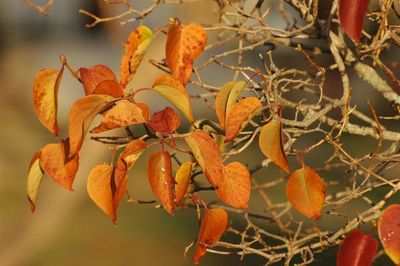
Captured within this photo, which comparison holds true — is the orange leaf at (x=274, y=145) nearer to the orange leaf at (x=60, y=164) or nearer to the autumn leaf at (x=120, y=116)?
the autumn leaf at (x=120, y=116)

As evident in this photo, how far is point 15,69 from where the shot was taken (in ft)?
24.3

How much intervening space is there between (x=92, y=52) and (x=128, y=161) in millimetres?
17420

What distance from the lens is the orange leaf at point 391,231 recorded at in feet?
6.25

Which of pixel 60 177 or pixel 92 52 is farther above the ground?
pixel 60 177

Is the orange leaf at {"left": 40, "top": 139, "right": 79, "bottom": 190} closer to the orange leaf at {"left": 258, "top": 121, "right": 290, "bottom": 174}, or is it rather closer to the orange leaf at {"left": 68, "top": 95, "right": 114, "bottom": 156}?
the orange leaf at {"left": 68, "top": 95, "right": 114, "bottom": 156}

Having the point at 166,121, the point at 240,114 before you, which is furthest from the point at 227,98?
the point at 166,121

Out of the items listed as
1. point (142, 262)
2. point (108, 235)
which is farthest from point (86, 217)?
point (142, 262)

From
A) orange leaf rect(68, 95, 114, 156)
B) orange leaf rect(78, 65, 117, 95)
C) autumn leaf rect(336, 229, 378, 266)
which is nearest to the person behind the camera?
orange leaf rect(68, 95, 114, 156)

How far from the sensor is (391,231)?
6.27 ft

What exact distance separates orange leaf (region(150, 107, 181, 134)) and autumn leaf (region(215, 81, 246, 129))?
0.38ft

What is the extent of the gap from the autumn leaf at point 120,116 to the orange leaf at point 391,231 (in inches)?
25.3

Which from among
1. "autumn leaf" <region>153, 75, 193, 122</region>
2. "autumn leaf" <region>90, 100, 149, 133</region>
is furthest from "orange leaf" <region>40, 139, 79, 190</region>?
"autumn leaf" <region>153, 75, 193, 122</region>

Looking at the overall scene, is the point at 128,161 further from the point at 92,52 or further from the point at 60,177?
the point at 92,52

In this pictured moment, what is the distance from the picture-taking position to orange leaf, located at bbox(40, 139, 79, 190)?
6.64 feet
